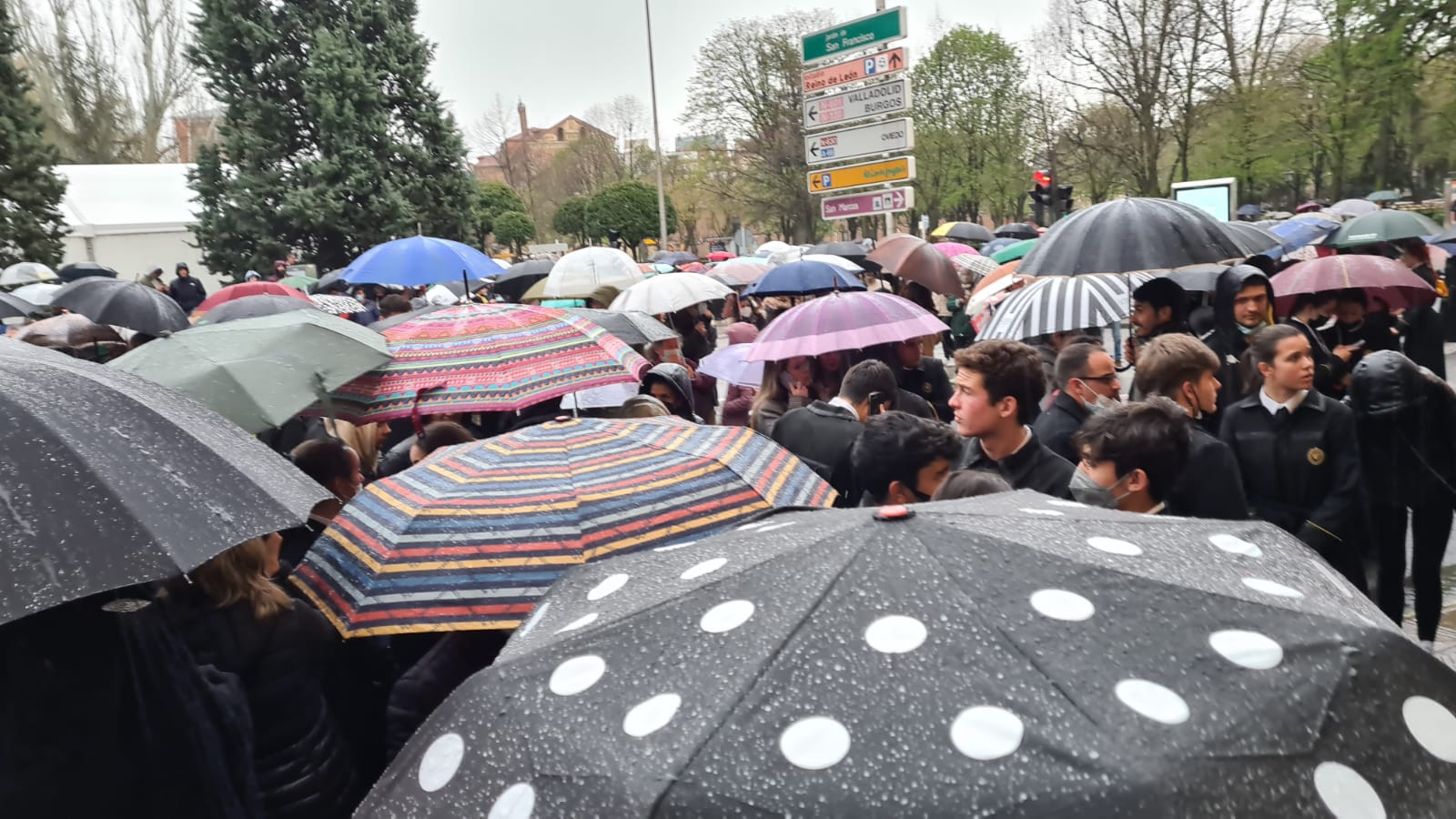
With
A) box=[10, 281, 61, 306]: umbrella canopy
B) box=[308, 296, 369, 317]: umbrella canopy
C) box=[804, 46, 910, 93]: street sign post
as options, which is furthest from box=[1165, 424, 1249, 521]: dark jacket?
box=[10, 281, 61, 306]: umbrella canopy

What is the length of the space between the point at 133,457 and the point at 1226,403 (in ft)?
17.2

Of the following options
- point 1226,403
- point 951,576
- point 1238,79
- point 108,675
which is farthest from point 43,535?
point 1238,79

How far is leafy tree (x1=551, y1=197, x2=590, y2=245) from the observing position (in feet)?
164

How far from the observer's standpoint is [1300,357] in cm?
409

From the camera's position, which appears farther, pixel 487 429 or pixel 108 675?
pixel 487 429

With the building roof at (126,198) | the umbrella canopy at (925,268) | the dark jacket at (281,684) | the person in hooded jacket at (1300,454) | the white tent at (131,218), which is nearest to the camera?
the dark jacket at (281,684)

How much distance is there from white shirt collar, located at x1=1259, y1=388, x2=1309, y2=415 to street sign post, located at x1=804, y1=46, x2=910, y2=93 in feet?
A: 38.4

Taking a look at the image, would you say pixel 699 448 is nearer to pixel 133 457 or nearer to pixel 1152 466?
pixel 1152 466

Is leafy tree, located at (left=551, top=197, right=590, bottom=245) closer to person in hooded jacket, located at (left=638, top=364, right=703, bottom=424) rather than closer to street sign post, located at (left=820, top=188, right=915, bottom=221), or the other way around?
street sign post, located at (left=820, top=188, right=915, bottom=221)

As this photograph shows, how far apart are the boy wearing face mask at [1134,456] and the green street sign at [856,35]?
12.9 metres

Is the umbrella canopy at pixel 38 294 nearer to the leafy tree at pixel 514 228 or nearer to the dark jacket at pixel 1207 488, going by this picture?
the dark jacket at pixel 1207 488

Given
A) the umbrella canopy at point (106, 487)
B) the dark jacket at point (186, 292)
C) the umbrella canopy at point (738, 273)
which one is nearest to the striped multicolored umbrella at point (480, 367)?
the umbrella canopy at point (106, 487)

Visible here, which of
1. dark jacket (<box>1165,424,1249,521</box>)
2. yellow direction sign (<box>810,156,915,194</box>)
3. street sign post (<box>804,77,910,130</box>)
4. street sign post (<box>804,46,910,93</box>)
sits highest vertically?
street sign post (<box>804,46,910,93</box>)

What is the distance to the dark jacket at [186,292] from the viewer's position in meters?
20.2
